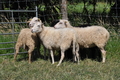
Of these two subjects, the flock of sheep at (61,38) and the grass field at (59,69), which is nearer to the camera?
the grass field at (59,69)

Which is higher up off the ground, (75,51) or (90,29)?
(90,29)

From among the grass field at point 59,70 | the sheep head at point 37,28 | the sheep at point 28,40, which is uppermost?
the sheep head at point 37,28

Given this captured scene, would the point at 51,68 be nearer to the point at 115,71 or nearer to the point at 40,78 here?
the point at 40,78

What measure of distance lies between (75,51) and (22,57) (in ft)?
5.85

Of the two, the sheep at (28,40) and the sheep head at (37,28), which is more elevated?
the sheep head at (37,28)

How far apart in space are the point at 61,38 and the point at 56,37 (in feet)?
0.56

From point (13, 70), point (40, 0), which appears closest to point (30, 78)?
point (13, 70)

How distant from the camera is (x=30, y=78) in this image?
5.28m

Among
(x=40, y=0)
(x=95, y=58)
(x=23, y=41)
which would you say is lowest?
(x=95, y=58)

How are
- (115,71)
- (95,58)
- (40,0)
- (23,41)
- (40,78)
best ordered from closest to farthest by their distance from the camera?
(40,78) < (115,71) < (23,41) < (95,58) < (40,0)

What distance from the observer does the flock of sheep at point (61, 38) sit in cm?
654

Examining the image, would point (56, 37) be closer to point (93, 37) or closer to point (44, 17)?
point (93, 37)

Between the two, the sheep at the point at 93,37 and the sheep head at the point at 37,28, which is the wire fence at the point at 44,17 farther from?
the sheep at the point at 93,37

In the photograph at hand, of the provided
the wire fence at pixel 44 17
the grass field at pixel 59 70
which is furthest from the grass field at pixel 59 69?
the wire fence at pixel 44 17
